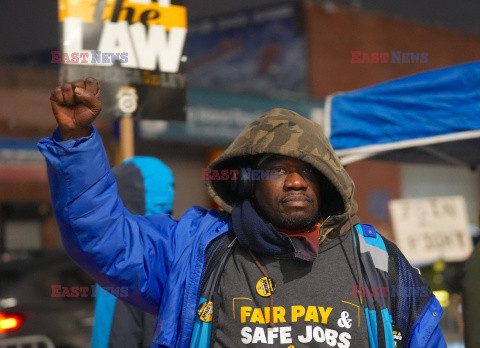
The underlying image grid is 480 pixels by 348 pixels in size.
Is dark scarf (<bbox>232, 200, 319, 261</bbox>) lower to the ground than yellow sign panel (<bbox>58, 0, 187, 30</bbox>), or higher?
lower

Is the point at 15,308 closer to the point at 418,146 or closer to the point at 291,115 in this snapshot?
the point at 418,146

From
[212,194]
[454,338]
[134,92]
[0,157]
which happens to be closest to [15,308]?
[134,92]

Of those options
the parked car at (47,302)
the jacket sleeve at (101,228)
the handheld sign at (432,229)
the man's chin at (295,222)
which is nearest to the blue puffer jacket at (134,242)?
the jacket sleeve at (101,228)

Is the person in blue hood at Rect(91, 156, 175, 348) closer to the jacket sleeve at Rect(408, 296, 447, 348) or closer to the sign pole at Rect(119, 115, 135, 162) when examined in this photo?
the sign pole at Rect(119, 115, 135, 162)

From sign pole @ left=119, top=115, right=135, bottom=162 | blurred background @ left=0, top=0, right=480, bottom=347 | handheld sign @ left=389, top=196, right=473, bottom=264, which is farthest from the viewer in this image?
blurred background @ left=0, top=0, right=480, bottom=347

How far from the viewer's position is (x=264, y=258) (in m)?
2.57

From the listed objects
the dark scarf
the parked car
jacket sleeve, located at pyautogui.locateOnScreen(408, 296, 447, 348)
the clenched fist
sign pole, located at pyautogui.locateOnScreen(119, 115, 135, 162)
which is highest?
sign pole, located at pyautogui.locateOnScreen(119, 115, 135, 162)

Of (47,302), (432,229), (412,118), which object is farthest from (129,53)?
(432,229)

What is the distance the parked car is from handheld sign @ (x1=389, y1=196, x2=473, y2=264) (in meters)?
3.91

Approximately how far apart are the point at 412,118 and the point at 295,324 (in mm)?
2961

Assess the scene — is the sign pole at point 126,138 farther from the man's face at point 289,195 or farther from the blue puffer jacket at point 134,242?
the man's face at point 289,195

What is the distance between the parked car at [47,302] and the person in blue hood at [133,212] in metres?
3.06

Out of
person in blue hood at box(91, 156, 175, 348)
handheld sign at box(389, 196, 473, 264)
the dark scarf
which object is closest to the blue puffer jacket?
the dark scarf

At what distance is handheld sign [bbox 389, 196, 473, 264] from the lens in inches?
351
